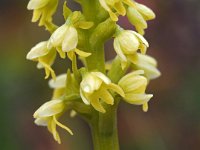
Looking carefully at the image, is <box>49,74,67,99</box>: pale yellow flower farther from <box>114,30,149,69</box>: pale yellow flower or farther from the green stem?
<box>114,30,149,69</box>: pale yellow flower

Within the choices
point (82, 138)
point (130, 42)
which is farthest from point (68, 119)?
point (130, 42)

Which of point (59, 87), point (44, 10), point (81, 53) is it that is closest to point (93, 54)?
point (81, 53)

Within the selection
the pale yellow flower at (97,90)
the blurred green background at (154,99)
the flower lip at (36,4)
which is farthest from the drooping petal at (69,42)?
the blurred green background at (154,99)

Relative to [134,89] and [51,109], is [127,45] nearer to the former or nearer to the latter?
[134,89]

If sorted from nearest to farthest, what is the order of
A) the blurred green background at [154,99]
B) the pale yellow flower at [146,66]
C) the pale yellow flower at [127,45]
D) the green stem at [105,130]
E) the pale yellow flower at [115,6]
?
the pale yellow flower at [115,6], the pale yellow flower at [127,45], the green stem at [105,130], the pale yellow flower at [146,66], the blurred green background at [154,99]

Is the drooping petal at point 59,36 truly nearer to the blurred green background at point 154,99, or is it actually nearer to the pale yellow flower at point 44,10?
the pale yellow flower at point 44,10

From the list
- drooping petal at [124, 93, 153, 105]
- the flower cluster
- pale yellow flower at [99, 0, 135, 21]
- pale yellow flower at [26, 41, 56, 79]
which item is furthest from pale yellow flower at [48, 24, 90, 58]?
drooping petal at [124, 93, 153, 105]
